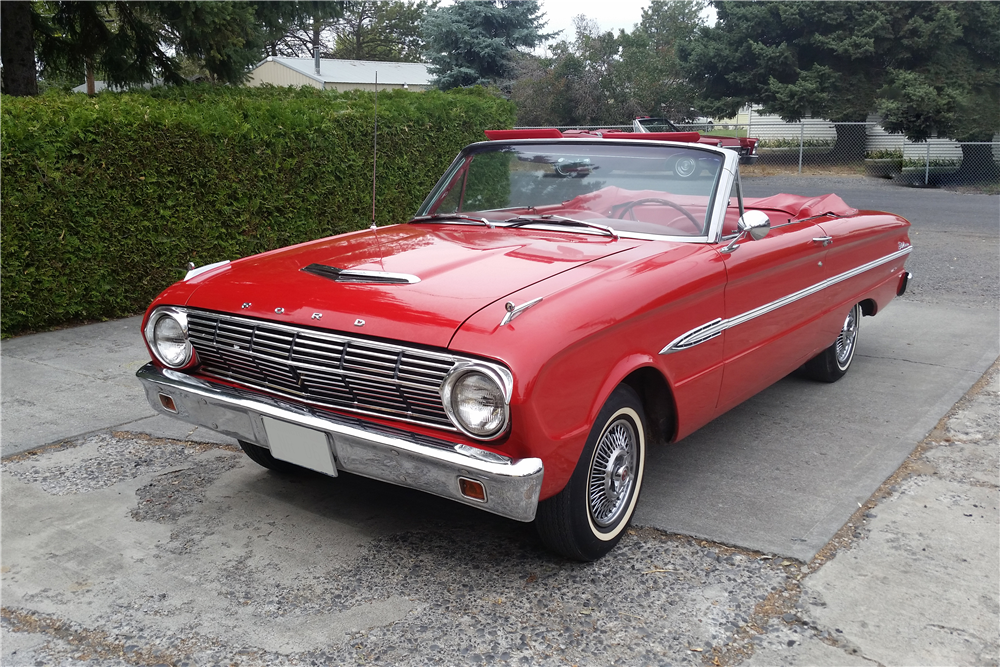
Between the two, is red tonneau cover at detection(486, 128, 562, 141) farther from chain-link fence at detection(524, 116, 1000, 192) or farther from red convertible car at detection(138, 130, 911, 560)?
chain-link fence at detection(524, 116, 1000, 192)

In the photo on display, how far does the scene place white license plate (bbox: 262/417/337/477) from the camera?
3.12 metres

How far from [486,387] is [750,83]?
27318mm

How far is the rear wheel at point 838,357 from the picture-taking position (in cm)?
565

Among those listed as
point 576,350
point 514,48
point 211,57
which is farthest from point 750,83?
point 576,350

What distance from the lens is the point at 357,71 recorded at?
4078 centimetres

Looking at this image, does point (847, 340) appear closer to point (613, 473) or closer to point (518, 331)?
point (613, 473)

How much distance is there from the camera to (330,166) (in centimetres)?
892

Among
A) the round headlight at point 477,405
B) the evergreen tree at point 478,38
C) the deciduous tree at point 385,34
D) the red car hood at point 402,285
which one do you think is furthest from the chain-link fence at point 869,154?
the deciduous tree at point 385,34

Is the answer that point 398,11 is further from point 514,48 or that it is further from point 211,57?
point 211,57

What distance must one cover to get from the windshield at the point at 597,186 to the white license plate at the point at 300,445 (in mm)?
1665

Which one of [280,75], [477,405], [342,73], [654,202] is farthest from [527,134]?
[280,75]

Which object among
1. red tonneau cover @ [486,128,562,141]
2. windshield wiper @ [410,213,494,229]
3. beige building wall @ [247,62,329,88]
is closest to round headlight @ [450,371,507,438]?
windshield wiper @ [410,213,494,229]

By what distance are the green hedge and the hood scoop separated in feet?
14.2

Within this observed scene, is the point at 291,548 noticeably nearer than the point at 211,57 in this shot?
Yes
